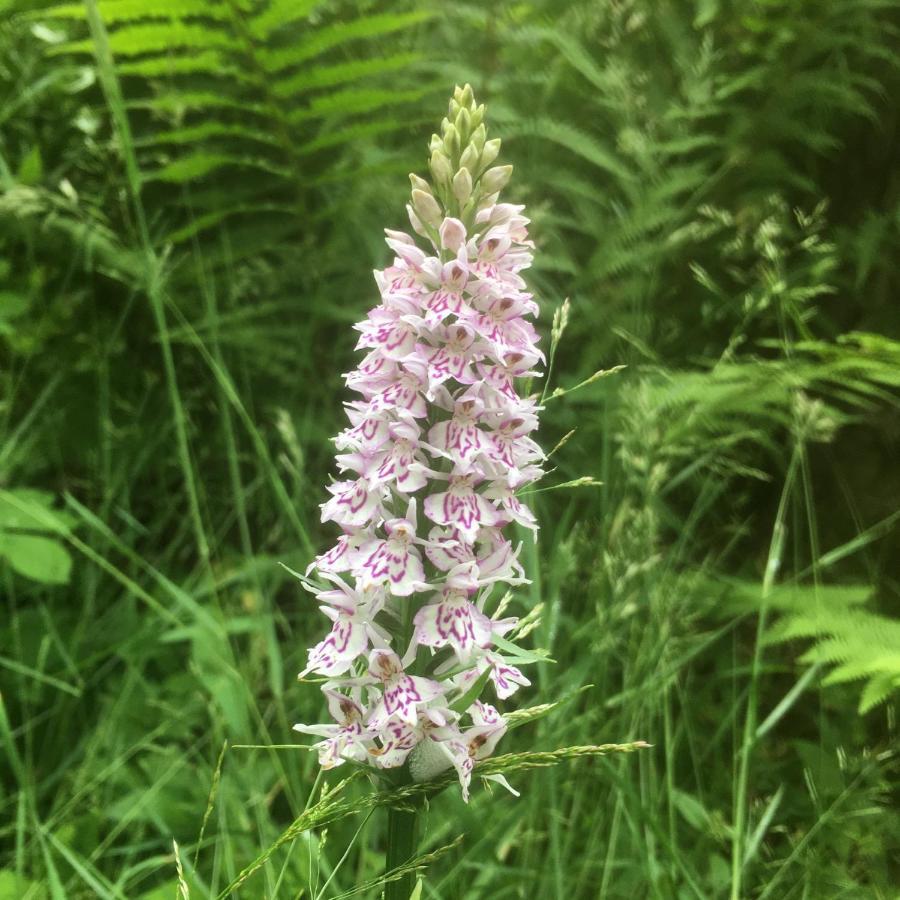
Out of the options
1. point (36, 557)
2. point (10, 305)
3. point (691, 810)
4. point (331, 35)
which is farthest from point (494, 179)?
point (331, 35)

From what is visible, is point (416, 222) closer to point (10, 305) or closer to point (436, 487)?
point (436, 487)

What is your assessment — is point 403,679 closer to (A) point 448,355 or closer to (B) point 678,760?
(A) point 448,355

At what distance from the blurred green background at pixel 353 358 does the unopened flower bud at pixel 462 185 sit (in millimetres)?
1006

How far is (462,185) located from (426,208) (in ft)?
0.20

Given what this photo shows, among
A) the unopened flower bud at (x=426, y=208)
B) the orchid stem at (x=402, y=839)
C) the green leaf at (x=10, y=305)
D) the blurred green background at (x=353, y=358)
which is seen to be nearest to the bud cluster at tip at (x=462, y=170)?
the unopened flower bud at (x=426, y=208)

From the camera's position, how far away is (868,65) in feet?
10.7

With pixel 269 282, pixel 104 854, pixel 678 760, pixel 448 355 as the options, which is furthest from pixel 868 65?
pixel 104 854

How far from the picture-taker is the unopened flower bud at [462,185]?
3.96 feet

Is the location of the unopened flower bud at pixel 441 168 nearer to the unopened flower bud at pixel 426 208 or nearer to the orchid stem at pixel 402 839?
the unopened flower bud at pixel 426 208

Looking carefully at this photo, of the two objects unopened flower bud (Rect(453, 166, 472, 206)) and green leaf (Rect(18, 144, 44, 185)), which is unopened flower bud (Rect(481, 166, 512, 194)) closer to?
unopened flower bud (Rect(453, 166, 472, 206))

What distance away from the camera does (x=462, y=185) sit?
1.22 meters

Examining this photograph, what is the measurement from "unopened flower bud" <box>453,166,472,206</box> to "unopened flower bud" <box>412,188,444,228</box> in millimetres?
36

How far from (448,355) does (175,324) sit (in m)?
2.49

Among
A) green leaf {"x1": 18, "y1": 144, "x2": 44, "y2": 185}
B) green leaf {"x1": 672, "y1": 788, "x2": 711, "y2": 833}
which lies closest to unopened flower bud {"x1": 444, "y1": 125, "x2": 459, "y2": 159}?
green leaf {"x1": 672, "y1": 788, "x2": 711, "y2": 833}
